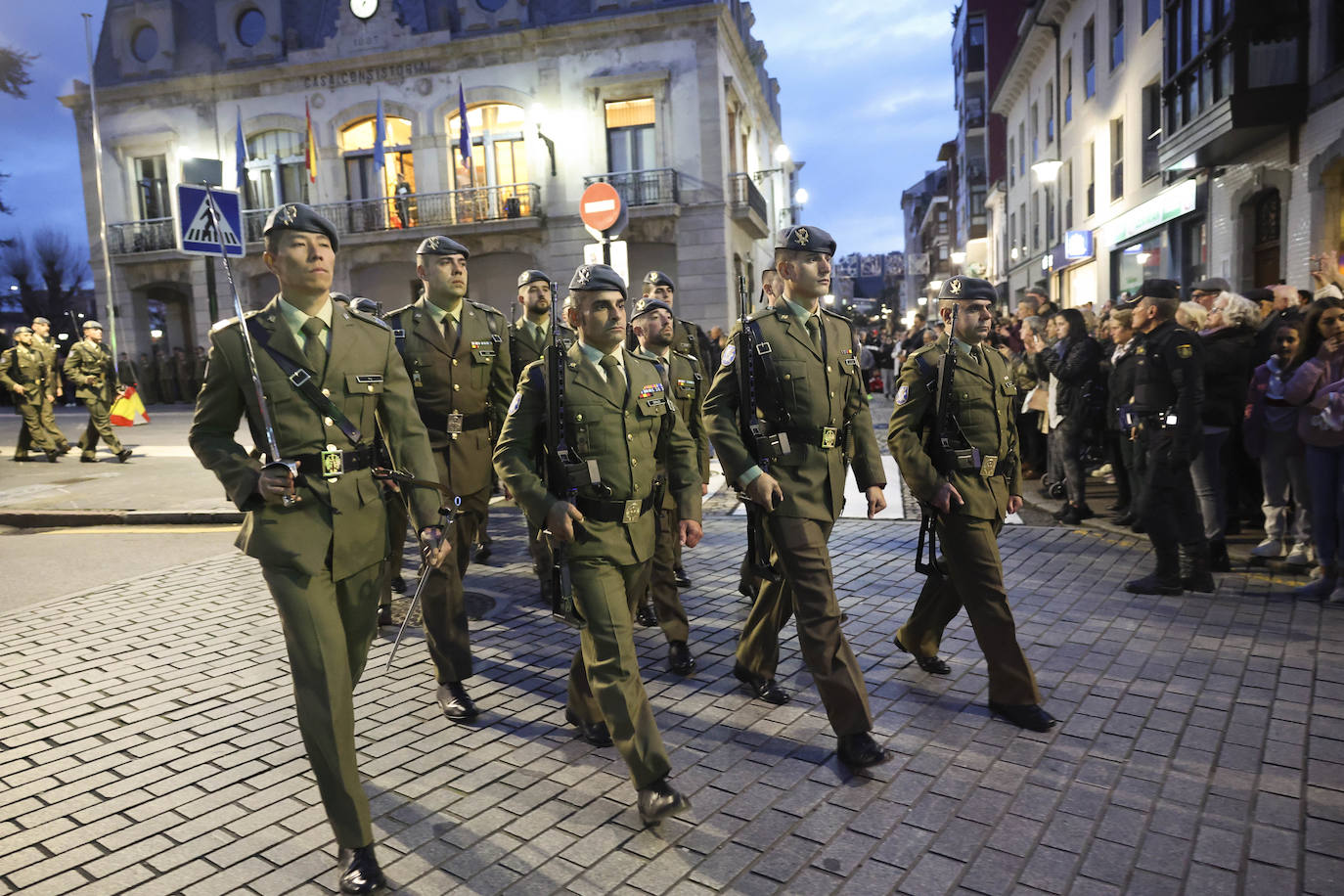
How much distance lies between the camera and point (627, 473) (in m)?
3.65

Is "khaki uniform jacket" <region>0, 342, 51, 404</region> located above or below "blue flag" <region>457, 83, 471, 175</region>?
below

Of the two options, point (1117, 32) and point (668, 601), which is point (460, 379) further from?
point (1117, 32)

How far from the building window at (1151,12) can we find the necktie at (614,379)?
18.2 meters

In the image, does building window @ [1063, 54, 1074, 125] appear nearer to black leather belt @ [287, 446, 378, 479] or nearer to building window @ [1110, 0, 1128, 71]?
building window @ [1110, 0, 1128, 71]

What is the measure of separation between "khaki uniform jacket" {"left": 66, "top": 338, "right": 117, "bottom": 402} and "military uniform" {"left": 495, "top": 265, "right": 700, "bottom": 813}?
13952 millimetres

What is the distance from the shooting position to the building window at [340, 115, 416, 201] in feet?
94.7

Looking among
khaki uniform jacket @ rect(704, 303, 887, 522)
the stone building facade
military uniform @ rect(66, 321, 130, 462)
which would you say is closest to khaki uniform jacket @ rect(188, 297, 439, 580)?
khaki uniform jacket @ rect(704, 303, 887, 522)

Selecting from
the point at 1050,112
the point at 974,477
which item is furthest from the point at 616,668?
the point at 1050,112

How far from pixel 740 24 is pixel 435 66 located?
36.5 feet

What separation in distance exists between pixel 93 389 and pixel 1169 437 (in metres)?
15.5

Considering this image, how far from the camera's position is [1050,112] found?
1056 inches

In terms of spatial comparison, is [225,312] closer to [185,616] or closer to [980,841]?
[185,616]

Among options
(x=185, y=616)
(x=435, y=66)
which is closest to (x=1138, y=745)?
(x=185, y=616)

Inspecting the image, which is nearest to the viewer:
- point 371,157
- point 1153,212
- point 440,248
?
point 440,248
